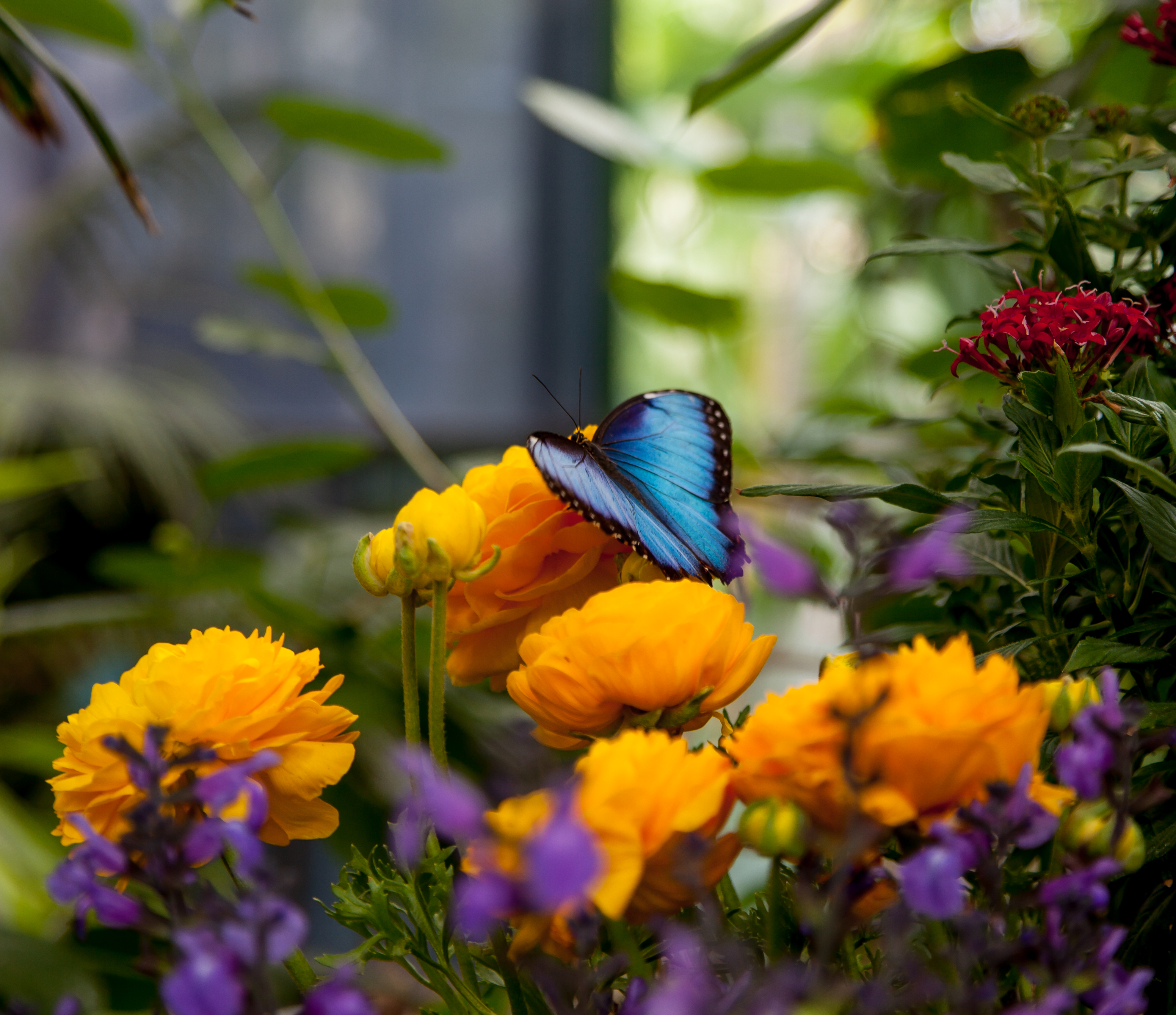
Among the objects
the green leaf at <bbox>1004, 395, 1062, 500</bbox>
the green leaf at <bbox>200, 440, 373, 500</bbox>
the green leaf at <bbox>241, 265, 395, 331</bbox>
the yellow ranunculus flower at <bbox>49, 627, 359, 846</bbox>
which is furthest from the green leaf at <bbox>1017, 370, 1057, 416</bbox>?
the green leaf at <bbox>241, 265, 395, 331</bbox>

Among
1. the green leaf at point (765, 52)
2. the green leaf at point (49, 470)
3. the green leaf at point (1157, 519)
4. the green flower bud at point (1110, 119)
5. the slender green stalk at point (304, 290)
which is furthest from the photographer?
the green leaf at point (49, 470)

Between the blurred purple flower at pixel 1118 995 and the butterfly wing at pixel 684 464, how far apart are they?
0.16 meters

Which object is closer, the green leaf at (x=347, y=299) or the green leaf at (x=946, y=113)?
the green leaf at (x=946, y=113)

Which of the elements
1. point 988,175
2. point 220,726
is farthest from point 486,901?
point 988,175

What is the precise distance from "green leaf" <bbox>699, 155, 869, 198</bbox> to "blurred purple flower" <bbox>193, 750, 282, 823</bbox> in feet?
2.70

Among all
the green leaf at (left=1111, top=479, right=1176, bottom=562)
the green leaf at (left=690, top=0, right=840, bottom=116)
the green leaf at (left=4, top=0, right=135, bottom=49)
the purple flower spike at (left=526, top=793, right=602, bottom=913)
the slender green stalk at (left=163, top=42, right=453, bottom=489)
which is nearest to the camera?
the purple flower spike at (left=526, top=793, right=602, bottom=913)

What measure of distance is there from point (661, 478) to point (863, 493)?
10cm

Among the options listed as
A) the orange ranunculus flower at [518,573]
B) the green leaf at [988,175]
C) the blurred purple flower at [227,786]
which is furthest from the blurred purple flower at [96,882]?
the green leaf at [988,175]

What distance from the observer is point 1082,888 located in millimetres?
183

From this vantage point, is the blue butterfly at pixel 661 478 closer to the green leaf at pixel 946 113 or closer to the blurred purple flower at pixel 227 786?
the blurred purple flower at pixel 227 786

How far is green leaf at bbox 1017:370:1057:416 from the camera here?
0.87 ft

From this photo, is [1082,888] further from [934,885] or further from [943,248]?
[943,248]

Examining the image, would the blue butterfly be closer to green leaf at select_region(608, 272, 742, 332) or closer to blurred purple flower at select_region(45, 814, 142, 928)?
blurred purple flower at select_region(45, 814, 142, 928)

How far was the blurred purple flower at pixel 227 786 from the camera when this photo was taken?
0.20 metres
